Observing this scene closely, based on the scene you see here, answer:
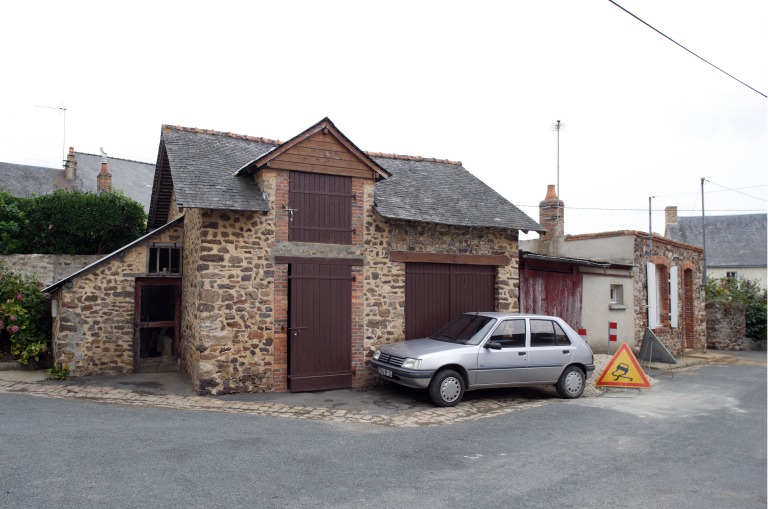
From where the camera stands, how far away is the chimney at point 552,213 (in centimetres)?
1758

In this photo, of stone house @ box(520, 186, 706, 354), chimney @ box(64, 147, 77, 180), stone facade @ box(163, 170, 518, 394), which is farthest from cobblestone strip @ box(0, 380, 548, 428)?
chimney @ box(64, 147, 77, 180)

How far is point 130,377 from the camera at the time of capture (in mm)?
10562

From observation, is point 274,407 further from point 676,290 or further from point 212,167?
point 676,290

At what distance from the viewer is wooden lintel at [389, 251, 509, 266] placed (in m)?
11.0

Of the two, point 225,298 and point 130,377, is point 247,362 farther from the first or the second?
point 130,377

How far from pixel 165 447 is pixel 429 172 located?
912cm

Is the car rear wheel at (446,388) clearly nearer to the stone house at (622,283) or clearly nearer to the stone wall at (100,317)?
the stone house at (622,283)

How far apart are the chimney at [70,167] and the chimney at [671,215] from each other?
37.6 metres

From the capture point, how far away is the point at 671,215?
1537 inches

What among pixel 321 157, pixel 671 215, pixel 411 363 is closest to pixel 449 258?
pixel 411 363

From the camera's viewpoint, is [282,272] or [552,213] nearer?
[282,272]

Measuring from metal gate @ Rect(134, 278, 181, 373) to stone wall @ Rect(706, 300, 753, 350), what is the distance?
19984 mm

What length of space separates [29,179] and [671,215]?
39.4m

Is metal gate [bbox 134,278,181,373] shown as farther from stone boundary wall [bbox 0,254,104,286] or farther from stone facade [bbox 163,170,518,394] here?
stone boundary wall [bbox 0,254,104,286]
